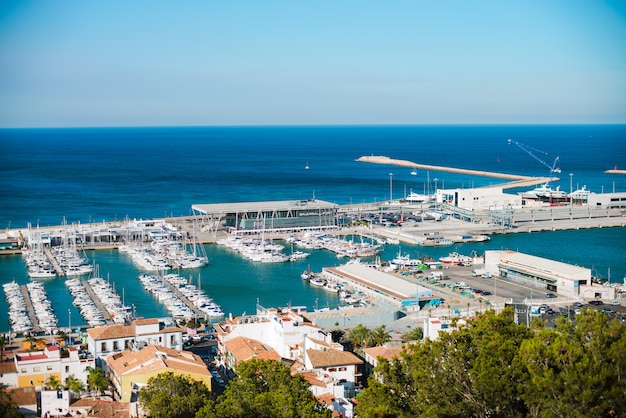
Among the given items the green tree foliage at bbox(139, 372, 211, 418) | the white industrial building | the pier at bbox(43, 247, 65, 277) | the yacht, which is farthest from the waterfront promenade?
the green tree foliage at bbox(139, 372, 211, 418)

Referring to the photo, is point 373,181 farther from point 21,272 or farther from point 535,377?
point 535,377

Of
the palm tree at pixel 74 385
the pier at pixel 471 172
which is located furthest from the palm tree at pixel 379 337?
the pier at pixel 471 172

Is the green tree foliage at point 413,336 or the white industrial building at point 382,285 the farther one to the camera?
the white industrial building at point 382,285

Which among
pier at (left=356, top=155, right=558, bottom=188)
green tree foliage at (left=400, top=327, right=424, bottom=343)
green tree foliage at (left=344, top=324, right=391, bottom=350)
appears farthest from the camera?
pier at (left=356, top=155, right=558, bottom=188)

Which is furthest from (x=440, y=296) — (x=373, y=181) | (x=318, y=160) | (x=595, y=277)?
(x=318, y=160)

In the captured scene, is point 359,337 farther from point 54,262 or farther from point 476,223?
point 476,223

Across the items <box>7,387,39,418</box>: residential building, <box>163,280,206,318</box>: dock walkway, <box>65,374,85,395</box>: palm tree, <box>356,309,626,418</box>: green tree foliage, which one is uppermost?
<box>356,309,626,418</box>: green tree foliage

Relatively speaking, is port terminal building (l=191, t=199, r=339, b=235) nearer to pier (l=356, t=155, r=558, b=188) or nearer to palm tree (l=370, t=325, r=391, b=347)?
palm tree (l=370, t=325, r=391, b=347)

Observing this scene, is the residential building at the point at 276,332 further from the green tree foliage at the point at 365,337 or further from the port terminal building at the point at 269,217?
the port terminal building at the point at 269,217
